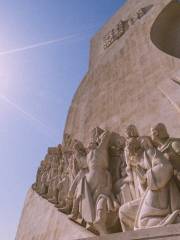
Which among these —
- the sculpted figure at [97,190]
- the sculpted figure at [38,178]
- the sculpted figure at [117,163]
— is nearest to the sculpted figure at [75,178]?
the sculpted figure at [97,190]

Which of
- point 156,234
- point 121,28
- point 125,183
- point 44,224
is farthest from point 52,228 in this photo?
point 121,28

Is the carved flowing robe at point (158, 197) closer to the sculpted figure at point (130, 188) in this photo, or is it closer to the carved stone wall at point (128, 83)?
the sculpted figure at point (130, 188)

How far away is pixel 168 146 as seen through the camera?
9.98ft

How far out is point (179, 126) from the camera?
12.7ft

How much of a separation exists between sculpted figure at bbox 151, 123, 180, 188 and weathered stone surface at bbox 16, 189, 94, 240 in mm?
1566

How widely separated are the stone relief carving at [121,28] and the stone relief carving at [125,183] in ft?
11.0

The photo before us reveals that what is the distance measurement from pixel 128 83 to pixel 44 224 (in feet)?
9.79

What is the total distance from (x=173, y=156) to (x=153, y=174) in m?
0.29

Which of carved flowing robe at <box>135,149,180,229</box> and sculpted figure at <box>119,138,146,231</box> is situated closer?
carved flowing robe at <box>135,149,180,229</box>

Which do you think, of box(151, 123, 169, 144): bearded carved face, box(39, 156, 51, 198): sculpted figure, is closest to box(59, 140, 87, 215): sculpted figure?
box(151, 123, 169, 144): bearded carved face

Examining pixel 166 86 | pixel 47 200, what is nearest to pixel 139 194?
pixel 166 86

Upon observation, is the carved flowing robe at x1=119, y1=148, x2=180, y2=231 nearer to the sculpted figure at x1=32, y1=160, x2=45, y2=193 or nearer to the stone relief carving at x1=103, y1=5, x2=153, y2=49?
the sculpted figure at x1=32, y1=160, x2=45, y2=193

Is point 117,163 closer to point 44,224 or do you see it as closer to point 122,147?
point 122,147

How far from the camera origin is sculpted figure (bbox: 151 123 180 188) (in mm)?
2902
